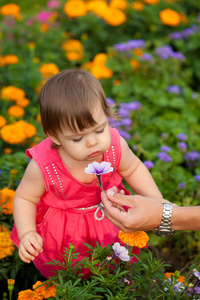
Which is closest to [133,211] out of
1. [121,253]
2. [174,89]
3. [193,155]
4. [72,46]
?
[121,253]

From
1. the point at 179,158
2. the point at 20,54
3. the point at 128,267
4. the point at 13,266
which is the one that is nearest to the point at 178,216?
the point at 128,267

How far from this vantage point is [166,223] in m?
1.55

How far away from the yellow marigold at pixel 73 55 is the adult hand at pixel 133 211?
2.35 m

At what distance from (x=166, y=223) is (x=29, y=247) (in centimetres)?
55

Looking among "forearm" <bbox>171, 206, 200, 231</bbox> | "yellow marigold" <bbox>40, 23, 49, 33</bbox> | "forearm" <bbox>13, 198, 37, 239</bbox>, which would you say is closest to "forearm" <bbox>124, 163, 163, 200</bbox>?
"forearm" <bbox>171, 206, 200, 231</bbox>

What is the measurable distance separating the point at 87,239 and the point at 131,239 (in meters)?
0.45

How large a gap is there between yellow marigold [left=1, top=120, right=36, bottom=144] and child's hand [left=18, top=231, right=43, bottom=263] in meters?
0.96

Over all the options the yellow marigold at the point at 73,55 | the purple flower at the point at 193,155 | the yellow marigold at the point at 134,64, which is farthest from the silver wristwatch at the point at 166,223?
the yellow marigold at the point at 73,55

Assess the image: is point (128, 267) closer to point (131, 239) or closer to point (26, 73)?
point (131, 239)

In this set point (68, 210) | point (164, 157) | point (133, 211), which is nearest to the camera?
point (133, 211)

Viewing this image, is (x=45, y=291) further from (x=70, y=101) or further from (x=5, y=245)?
(x=70, y=101)

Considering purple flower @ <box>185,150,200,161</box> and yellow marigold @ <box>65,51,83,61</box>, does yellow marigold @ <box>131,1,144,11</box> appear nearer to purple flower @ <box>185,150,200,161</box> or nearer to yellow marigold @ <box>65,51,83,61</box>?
yellow marigold @ <box>65,51,83,61</box>

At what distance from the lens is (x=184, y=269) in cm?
214

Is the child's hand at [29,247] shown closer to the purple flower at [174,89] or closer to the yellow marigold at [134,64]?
the purple flower at [174,89]
